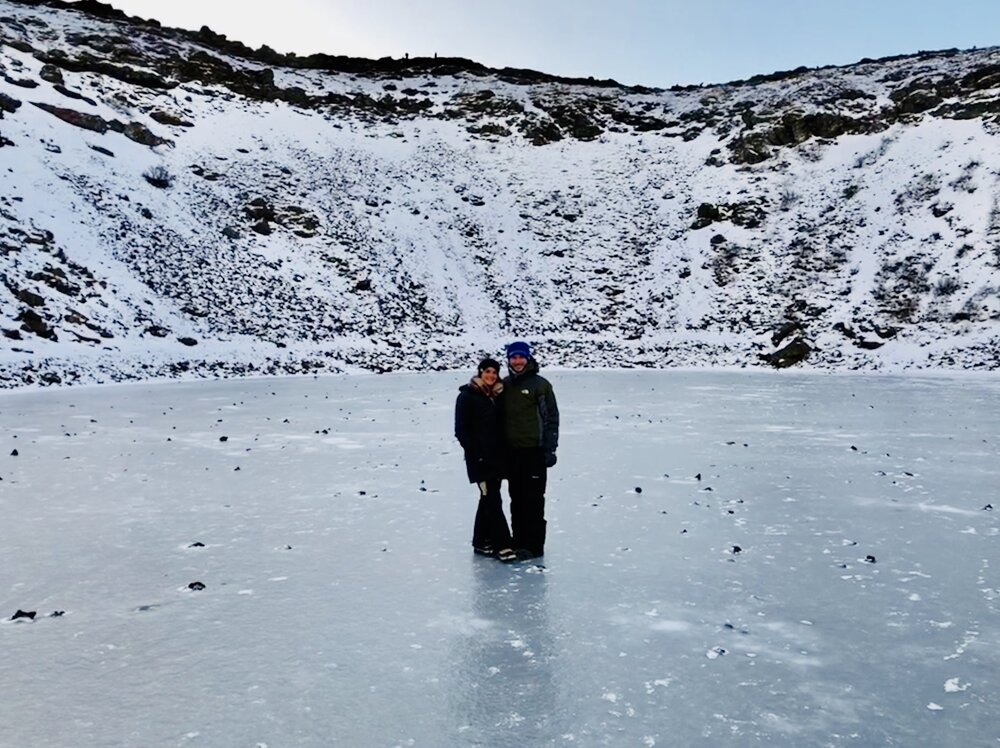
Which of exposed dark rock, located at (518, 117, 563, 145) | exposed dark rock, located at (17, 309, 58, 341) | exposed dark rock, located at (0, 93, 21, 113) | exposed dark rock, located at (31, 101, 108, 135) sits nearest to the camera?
exposed dark rock, located at (17, 309, 58, 341)

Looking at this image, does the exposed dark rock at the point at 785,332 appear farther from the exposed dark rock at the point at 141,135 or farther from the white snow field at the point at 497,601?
the exposed dark rock at the point at 141,135

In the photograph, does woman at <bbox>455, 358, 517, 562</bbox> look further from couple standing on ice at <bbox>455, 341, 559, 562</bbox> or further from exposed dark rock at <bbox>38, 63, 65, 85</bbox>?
exposed dark rock at <bbox>38, 63, 65, 85</bbox>

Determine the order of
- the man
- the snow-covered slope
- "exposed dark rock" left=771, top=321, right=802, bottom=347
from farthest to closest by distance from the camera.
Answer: "exposed dark rock" left=771, top=321, right=802, bottom=347
the snow-covered slope
the man

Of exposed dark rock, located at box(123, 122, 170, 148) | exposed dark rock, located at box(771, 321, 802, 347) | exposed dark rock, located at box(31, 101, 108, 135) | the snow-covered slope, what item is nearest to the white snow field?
the snow-covered slope

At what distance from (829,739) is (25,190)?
3623 cm

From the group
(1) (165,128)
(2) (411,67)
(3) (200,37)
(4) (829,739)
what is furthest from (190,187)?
(4) (829,739)

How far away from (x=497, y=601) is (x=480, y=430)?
1.58m

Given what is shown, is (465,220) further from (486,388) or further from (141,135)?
(486,388)

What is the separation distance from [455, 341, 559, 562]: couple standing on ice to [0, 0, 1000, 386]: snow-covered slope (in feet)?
72.7

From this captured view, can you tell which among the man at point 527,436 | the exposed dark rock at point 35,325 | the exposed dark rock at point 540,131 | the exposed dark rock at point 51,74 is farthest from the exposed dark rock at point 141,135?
the man at point 527,436

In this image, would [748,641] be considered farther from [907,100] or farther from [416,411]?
[907,100]

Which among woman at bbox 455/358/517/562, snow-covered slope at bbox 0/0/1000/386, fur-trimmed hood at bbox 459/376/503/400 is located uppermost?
snow-covered slope at bbox 0/0/1000/386

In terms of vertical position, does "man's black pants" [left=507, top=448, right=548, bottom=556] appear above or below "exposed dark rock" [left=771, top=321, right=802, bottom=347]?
below

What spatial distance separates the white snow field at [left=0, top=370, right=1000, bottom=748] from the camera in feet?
11.8
